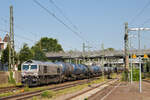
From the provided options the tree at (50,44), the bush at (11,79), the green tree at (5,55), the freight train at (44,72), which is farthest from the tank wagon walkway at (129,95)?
the tree at (50,44)

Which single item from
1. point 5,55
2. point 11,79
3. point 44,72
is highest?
point 5,55

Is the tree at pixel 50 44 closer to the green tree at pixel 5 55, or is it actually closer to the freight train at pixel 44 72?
the green tree at pixel 5 55

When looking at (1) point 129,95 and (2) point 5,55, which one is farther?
(2) point 5,55

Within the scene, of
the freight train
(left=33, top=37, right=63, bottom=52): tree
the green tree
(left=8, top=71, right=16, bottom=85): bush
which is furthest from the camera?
(left=33, top=37, right=63, bottom=52): tree

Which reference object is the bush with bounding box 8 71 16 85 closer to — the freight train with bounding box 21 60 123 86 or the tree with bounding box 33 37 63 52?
the freight train with bounding box 21 60 123 86

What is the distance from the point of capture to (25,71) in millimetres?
30016

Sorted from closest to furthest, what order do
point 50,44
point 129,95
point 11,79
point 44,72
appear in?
point 129,95 → point 44,72 → point 11,79 → point 50,44

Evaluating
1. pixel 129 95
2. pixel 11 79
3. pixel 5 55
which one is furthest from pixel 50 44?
pixel 129 95

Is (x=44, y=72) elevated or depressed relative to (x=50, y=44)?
depressed

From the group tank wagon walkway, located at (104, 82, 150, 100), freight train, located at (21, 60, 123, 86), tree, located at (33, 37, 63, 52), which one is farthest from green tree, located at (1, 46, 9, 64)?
tree, located at (33, 37, 63, 52)

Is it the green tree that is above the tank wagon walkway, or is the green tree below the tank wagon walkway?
above

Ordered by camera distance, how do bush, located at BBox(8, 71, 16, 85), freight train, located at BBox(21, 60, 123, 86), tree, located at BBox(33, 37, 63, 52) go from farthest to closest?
1. tree, located at BBox(33, 37, 63, 52)
2. bush, located at BBox(8, 71, 16, 85)
3. freight train, located at BBox(21, 60, 123, 86)

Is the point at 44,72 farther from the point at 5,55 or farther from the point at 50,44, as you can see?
the point at 50,44

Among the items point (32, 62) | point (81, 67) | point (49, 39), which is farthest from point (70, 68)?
point (49, 39)
